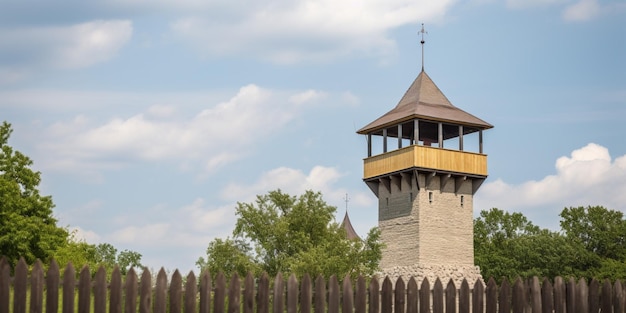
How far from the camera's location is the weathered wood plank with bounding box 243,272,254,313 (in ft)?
42.0

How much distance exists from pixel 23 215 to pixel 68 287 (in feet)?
103

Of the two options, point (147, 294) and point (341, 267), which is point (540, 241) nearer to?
point (341, 267)

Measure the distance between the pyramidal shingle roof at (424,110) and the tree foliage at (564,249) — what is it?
16.7 meters

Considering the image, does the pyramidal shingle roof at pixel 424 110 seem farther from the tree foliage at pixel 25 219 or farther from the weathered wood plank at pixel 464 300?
the weathered wood plank at pixel 464 300

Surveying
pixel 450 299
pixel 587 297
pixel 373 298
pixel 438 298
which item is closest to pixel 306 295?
pixel 373 298

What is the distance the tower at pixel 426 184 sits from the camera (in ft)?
161

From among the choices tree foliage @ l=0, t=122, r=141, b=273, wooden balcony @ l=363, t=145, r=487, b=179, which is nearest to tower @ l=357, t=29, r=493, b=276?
wooden balcony @ l=363, t=145, r=487, b=179

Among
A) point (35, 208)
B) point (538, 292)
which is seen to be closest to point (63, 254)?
point (35, 208)

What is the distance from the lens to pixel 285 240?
41.9 meters

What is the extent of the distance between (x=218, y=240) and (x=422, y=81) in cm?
1600

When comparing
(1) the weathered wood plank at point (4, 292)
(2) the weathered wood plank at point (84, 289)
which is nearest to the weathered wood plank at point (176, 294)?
(2) the weathered wood plank at point (84, 289)

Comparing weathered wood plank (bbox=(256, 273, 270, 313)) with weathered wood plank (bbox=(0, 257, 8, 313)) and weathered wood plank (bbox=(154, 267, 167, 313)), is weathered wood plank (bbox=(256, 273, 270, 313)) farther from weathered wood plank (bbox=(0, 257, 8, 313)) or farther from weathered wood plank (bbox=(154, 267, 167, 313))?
weathered wood plank (bbox=(0, 257, 8, 313))

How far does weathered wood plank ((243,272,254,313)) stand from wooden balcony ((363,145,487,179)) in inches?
1419

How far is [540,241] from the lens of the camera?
6638 centimetres
